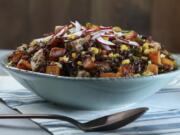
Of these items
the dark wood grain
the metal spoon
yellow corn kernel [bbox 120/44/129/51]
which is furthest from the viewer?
the dark wood grain

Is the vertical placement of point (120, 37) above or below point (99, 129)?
above

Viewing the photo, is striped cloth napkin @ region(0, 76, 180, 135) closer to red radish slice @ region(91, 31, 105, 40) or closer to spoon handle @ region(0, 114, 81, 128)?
spoon handle @ region(0, 114, 81, 128)

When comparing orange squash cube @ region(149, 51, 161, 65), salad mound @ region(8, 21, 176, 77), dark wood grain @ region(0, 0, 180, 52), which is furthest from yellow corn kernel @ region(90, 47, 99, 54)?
dark wood grain @ region(0, 0, 180, 52)

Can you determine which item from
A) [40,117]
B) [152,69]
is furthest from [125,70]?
[40,117]

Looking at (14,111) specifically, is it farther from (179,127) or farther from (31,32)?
(31,32)

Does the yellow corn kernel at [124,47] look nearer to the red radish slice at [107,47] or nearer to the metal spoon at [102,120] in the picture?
the red radish slice at [107,47]

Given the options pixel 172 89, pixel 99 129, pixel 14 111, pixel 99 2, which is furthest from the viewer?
pixel 99 2

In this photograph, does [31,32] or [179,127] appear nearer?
[179,127]

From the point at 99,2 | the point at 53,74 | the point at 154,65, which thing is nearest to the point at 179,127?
the point at 154,65
